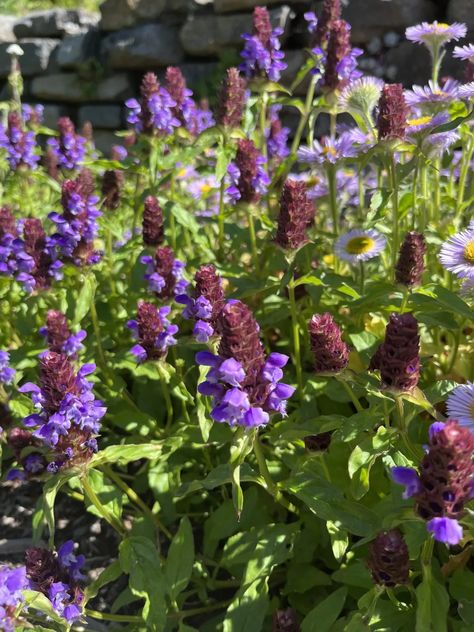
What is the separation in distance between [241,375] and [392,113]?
4.77ft

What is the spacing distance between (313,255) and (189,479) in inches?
54.1

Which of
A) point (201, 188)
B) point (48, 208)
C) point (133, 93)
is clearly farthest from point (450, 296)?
point (133, 93)

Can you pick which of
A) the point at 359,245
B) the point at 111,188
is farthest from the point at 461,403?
the point at 111,188

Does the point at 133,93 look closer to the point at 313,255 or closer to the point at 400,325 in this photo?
the point at 313,255

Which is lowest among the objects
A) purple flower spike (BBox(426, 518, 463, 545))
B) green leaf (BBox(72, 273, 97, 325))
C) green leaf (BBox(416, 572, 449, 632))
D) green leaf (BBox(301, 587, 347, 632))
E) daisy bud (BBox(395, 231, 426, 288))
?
green leaf (BBox(301, 587, 347, 632))

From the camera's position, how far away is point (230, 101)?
3107 mm

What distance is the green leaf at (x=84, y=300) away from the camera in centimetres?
281

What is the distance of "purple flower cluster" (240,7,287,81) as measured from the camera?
3316 mm

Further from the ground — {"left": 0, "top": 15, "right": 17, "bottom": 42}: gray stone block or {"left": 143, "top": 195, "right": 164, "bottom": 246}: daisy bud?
{"left": 0, "top": 15, "right": 17, "bottom": 42}: gray stone block

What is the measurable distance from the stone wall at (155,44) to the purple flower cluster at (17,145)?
12.9ft

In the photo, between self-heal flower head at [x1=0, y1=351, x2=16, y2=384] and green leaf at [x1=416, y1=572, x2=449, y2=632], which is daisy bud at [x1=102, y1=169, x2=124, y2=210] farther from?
green leaf at [x1=416, y1=572, x2=449, y2=632]

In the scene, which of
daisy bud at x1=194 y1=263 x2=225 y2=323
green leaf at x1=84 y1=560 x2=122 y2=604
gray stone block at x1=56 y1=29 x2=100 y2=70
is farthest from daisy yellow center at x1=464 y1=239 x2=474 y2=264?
gray stone block at x1=56 y1=29 x2=100 y2=70

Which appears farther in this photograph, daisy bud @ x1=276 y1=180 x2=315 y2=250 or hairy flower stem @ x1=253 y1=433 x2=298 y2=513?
daisy bud @ x1=276 y1=180 x2=315 y2=250

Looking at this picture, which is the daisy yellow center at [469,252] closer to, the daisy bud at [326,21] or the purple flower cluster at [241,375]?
the purple flower cluster at [241,375]
